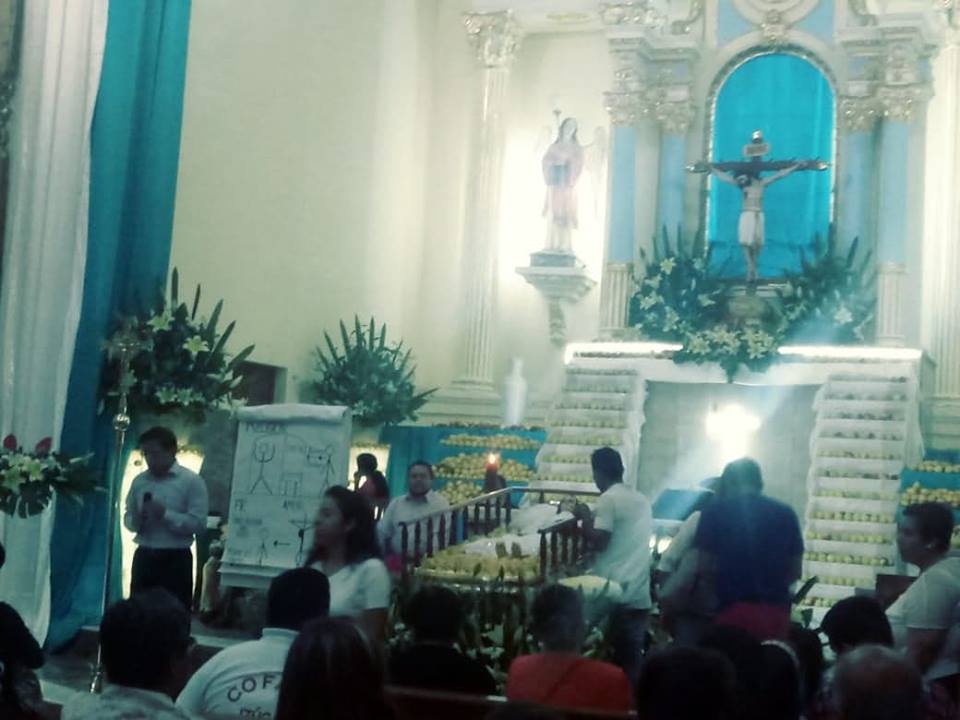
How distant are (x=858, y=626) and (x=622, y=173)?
40.5 feet

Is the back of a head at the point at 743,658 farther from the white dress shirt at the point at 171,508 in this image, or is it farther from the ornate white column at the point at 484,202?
the ornate white column at the point at 484,202

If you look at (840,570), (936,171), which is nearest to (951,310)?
(936,171)

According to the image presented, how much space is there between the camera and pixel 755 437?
15.2 metres

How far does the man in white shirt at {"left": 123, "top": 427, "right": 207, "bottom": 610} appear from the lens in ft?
25.6

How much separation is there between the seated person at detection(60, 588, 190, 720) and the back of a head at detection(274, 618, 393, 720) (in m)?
0.49

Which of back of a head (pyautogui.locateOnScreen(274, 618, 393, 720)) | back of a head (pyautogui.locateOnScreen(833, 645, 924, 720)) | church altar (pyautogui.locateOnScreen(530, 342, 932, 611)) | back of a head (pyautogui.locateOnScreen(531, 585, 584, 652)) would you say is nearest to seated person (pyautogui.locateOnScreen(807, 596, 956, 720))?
back of a head (pyautogui.locateOnScreen(531, 585, 584, 652))

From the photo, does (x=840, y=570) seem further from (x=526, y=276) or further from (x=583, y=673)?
(x=583, y=673)

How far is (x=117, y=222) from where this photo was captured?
11008mm

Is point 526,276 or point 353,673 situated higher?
point 526,276

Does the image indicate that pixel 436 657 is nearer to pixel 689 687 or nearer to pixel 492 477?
pixel 689 687

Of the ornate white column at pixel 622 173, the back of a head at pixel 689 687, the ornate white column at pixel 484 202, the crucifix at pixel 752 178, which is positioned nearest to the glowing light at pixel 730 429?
the crucifix at pixel 752 178

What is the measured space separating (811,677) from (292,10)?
12.0 metres

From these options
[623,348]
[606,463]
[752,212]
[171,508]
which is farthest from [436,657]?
[752,212]

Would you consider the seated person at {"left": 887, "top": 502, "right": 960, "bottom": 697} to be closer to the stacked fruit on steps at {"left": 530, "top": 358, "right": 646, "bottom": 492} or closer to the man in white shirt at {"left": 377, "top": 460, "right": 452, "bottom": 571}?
the man in white shirt at {"left": 377, "top": 460, "right": 452, "bottom": 571}
